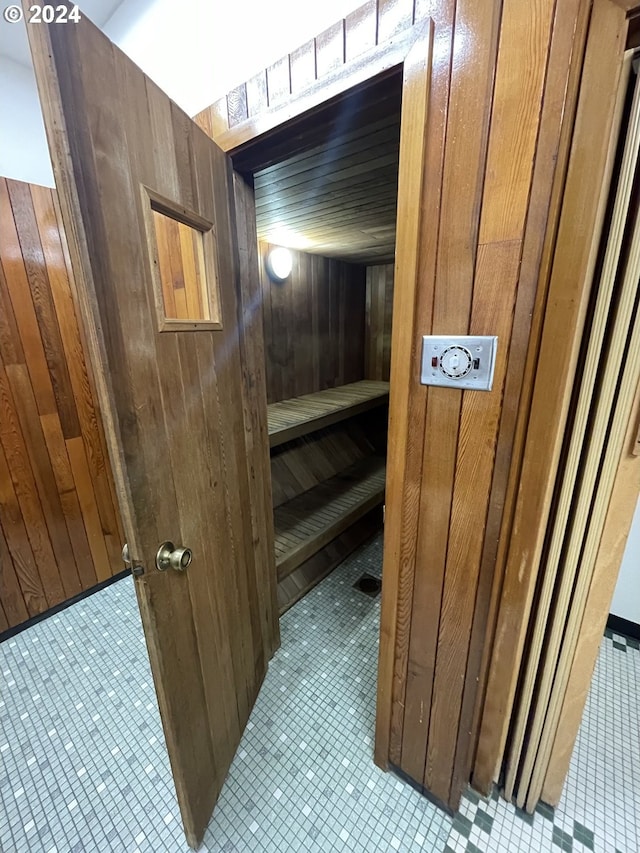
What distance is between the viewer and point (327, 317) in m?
2.99

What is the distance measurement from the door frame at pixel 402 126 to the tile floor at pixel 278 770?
31 centimetres

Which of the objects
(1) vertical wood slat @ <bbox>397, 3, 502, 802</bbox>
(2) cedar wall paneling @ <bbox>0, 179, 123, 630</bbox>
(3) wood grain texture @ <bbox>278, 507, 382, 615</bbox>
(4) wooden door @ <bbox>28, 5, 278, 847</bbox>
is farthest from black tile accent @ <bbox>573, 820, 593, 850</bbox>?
(2) cedar wall paneling @ <bbox>0, 179, 123, 630</bbox>

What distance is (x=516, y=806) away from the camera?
42.6 inches

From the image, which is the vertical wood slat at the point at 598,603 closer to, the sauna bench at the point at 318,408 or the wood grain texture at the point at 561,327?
the wood grain texture at the point at 561,327

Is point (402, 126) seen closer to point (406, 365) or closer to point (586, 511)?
point (406, 365)

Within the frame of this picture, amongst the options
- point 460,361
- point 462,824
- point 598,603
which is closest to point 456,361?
point 460,361

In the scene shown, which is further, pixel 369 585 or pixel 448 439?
pixel 369 585

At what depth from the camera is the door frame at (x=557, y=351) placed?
581 millimetres

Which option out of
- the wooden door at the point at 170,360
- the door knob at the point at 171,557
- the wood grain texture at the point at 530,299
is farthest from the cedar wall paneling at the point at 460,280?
the door knob at the point at 171,557

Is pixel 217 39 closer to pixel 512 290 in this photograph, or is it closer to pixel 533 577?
pixel 512 290

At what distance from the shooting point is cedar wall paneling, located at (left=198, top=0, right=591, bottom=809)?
24.6 inches

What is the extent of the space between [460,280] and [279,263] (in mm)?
1974

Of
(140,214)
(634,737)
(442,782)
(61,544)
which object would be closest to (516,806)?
(442,782)

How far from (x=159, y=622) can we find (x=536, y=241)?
3.83 ft
